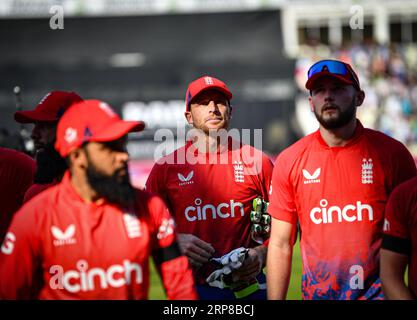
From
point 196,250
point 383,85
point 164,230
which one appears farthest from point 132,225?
point 383,85

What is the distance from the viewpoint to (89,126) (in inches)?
158

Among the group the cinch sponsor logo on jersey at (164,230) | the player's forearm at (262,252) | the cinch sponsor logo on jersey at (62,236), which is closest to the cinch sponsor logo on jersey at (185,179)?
the player's forearm at (262,252)

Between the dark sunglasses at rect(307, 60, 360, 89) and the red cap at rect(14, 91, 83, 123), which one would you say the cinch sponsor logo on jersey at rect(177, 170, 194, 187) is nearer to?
the red cap at rect(14, 91, 83, 123)

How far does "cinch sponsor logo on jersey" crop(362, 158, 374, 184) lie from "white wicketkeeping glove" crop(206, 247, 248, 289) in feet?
3.66

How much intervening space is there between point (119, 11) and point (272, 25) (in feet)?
17.5

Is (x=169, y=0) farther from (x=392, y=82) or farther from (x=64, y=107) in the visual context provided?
(x=64, y=107)

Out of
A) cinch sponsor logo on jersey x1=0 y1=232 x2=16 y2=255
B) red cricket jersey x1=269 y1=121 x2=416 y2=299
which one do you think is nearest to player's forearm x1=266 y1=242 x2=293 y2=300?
red cricket jersey x1=269 y1=121 x2=416 y2=299

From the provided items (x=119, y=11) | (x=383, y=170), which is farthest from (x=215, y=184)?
(x=119, y=11)

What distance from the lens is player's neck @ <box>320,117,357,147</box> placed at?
5.37 metres

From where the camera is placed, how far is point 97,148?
A: 402cm

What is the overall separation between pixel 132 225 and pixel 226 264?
1.97 metres

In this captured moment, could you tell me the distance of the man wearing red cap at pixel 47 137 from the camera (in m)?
5.28

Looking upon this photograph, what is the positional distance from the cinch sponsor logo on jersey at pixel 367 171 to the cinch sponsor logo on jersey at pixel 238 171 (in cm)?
123

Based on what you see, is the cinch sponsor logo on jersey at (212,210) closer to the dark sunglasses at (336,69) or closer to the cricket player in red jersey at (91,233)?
the dark sunglasses at (336,69)
